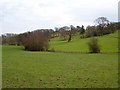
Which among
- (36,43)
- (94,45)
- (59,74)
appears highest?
(36,43)

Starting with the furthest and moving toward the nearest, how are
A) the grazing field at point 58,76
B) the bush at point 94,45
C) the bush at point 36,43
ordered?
the bush at point 36,43 → the bush at point 94,45 → the grazing field at point 58,76

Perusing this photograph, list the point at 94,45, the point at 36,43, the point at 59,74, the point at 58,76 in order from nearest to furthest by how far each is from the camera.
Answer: the point at 58,76 < the point at 59,74 < the point at 94,45 < the point at 36,43

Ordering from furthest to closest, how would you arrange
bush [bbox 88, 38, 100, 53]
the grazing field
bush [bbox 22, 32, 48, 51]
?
bush [bbox 22, 32, 48, 51]
bush [bbox 88, 38, 100, 53]
the grazing field

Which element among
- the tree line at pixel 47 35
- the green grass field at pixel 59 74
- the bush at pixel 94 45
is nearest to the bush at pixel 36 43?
the tree line at pixel 47 35

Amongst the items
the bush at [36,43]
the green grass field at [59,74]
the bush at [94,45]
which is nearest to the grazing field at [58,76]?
the green grass field at [59,74]

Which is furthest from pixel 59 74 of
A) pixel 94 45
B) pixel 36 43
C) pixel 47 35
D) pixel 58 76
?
pixel 47 35

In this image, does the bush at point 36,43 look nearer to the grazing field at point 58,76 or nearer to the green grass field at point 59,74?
the green grass field at point 59,74

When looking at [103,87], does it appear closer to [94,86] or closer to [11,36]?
[94,86]

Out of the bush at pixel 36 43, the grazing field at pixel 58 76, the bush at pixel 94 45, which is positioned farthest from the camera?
the bush at pixel 36 43

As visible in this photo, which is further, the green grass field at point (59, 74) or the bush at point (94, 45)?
the bush at point (94, 45)

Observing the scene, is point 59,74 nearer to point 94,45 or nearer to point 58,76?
point 58,76

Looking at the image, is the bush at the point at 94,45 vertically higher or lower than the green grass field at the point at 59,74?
higher

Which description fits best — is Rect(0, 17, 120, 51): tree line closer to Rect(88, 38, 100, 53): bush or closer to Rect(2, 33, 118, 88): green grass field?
Rect(88, 38, 100, 53): bush

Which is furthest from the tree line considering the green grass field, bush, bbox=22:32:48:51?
the green grass field
